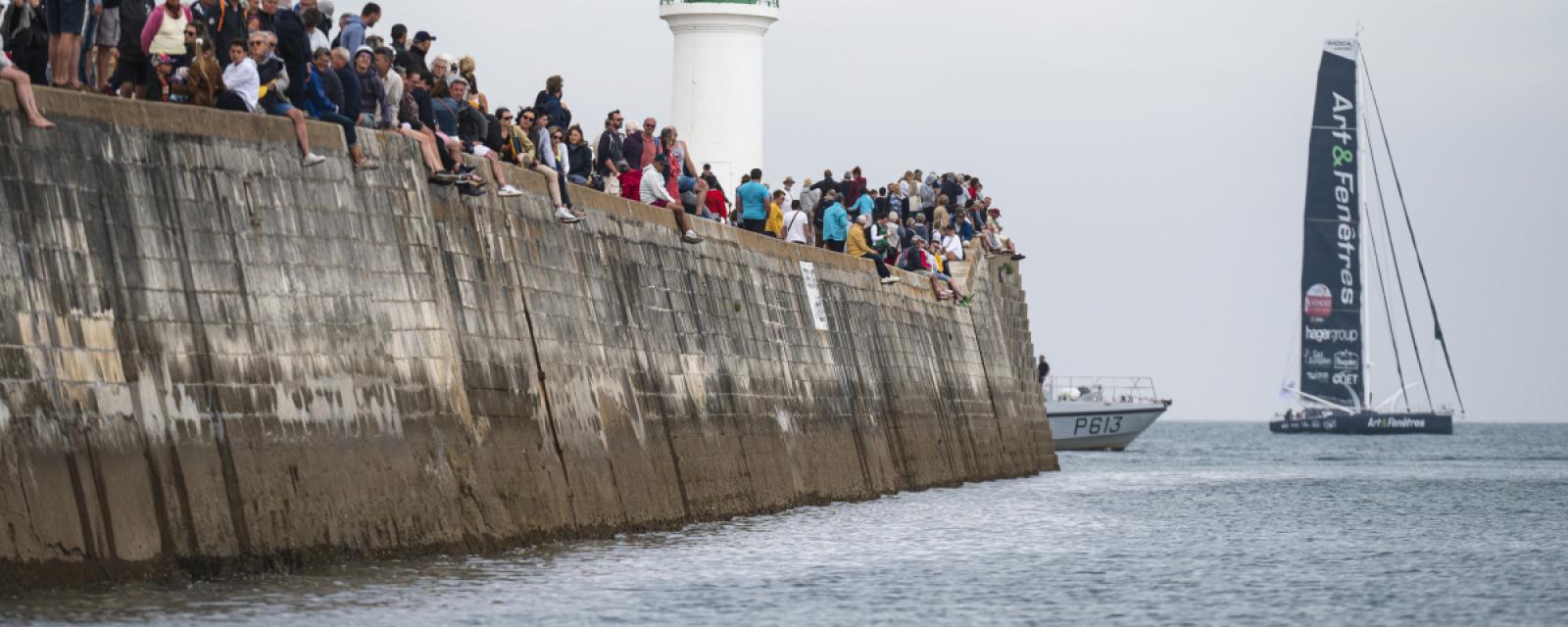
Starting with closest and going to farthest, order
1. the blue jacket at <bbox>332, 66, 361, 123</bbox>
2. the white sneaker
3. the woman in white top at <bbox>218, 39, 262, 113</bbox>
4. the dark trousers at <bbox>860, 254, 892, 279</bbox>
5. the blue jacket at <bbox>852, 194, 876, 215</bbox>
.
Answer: the woman in white top at <bbox>218, 39, 262, 113</bbox> < the blue jacket at <bbox>332, 66, 361, 123</bbox> < the white sneaker < the dark trousers at <bbox>860, 254, 892, 279</bbox> < the blue jacket at <bbox>852, 194, 876, 215</bbox>

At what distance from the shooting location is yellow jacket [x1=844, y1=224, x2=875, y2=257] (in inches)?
1679

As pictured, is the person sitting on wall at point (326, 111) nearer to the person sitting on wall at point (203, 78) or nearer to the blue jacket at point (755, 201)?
the person sitting on wall at point (203, 78)

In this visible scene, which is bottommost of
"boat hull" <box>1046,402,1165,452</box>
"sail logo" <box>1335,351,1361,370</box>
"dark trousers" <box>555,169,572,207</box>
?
"boat hull" <box>1046,402,1165,452</box>

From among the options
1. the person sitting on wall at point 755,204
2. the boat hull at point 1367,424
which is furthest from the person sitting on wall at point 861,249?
the boat hull at point 1367,424

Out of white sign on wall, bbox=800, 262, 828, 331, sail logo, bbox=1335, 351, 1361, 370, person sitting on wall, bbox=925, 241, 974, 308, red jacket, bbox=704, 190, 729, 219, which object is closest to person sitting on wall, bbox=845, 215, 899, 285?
white sign on wall, bbox=800, 262, 828, 331

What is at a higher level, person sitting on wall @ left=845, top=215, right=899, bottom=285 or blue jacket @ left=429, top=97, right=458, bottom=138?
blue jacket @ left=429, top=97, right=458, bottom=138

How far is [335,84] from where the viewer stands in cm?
2308

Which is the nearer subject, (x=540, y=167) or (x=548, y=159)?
(x=540, y=167)

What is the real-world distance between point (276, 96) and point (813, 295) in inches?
689

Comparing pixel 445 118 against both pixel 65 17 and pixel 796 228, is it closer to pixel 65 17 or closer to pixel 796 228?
pixel 65 17

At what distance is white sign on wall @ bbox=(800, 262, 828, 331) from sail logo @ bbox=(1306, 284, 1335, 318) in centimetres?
6926

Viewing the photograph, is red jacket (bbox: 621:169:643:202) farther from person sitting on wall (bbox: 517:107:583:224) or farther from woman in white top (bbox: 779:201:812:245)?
woman in white top (bbox: 779:201:812:245)

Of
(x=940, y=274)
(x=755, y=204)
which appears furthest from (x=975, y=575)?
(x=940, y=274)

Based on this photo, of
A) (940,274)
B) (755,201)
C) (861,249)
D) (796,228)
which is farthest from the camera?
(940,274)
